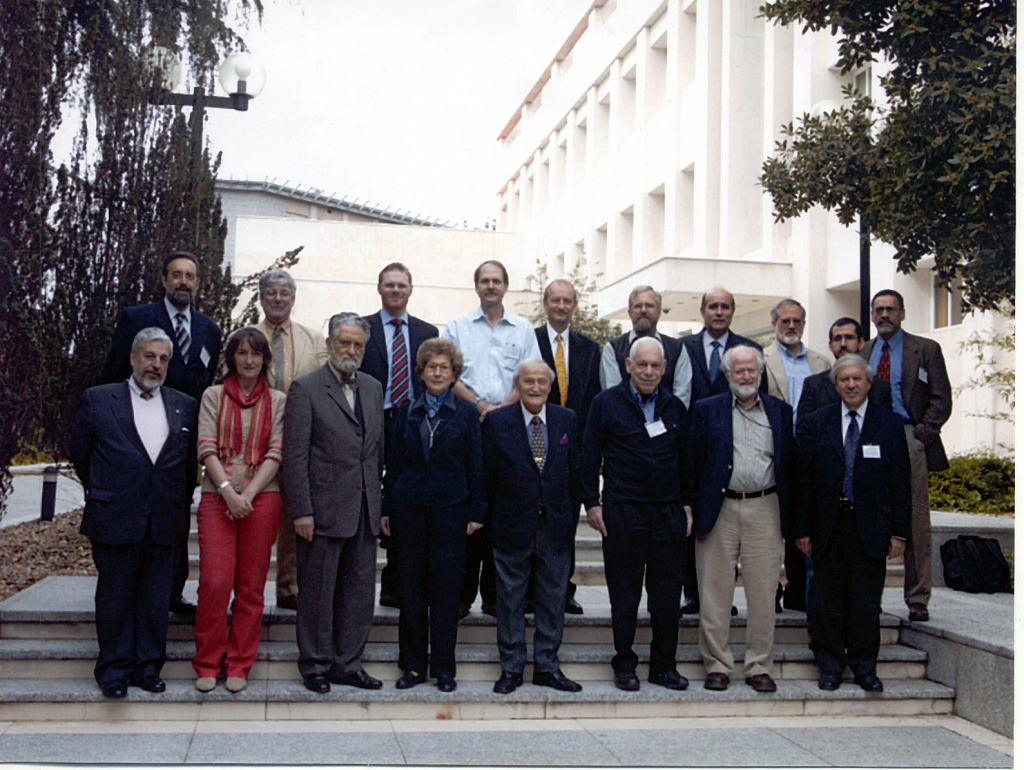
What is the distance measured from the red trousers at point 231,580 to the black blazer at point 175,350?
75 cm

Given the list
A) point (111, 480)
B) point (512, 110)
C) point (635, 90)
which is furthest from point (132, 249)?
point (635, 90)

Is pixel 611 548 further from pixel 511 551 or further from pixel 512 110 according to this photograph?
pixel 512 110

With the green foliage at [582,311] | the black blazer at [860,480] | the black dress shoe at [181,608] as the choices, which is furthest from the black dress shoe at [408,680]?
the green foliage at [582,311]

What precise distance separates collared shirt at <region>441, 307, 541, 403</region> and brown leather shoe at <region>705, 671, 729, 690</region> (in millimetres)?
1890

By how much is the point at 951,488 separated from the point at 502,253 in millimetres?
14969

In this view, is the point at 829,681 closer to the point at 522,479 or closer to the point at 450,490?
the point at 522,479

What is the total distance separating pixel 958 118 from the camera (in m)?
5.92

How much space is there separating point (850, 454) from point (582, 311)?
1547 centimetres

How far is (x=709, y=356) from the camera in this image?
6488mm

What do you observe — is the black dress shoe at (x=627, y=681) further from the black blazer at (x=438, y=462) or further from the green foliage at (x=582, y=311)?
the green foliage at (x=582, y=311)

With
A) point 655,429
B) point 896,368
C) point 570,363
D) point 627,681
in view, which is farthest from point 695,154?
point 627,681

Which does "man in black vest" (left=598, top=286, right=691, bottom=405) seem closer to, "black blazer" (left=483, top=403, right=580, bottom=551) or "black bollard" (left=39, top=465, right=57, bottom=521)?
"black blazer" (left=483, top=403, right=580, bottom=551)

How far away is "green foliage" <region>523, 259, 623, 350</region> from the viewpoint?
20422mm

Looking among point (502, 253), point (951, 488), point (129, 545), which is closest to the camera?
point (129, 545)
